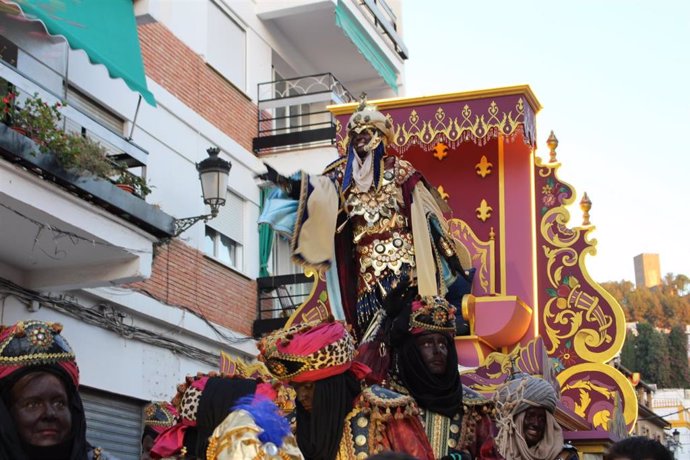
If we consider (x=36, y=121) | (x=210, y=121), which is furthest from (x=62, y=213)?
(x=210, y=121)

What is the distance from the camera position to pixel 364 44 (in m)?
20.0

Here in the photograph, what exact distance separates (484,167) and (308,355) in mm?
6090

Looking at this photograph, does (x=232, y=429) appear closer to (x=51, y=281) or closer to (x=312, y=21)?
(x=51, y=281)

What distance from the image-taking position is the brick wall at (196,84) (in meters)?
15.0

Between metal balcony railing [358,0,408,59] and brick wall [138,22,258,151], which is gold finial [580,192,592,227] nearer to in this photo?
brick wall [138,22,258,151]

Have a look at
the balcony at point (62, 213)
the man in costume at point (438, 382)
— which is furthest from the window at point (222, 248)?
the man in costume at point (438, 382)

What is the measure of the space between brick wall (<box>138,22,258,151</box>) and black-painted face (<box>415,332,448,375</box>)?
9.12 meters

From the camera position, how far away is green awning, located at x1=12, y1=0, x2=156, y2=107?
11.1 m

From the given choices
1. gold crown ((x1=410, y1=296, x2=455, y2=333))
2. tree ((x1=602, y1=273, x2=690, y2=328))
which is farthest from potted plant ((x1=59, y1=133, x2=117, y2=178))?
tree ((x1=602, y1=273, x2=690, y2=328))

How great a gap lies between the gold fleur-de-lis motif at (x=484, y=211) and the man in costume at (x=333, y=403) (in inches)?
219

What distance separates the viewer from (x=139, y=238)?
11844 millimetres

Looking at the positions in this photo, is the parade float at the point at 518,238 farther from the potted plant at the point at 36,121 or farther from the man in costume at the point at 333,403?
the man in costume at the point at 333,403

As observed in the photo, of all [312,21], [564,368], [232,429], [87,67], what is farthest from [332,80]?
[232,429]

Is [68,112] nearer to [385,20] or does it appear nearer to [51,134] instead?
[51,134]
